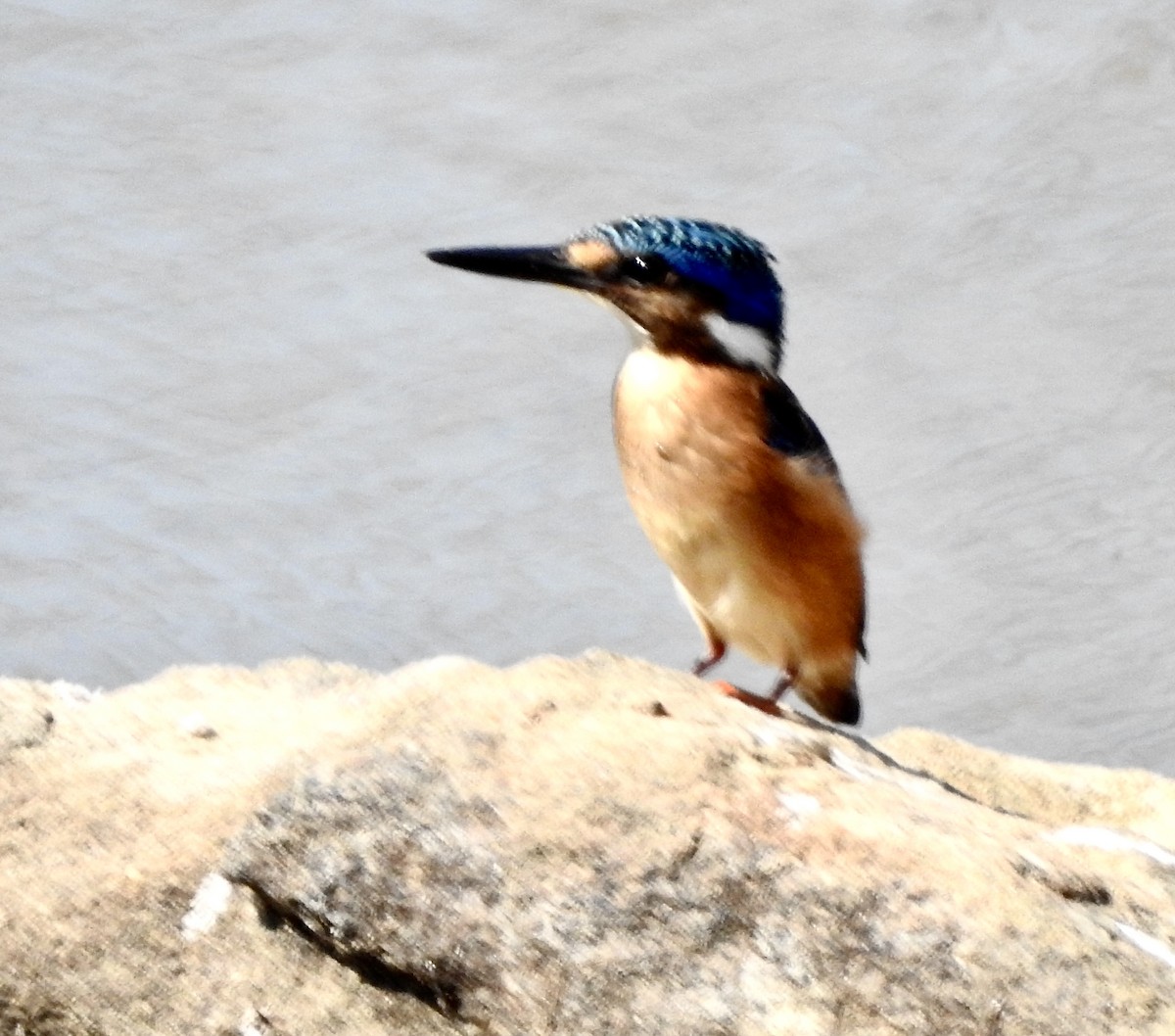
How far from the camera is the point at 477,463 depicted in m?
4.55

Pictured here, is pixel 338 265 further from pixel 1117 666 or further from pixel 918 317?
pixel 1117 666

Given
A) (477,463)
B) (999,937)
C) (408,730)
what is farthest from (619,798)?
Answer: (477,463)

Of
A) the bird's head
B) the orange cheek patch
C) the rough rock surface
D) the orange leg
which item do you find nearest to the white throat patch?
the bird's head

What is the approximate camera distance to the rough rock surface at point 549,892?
1.95 meters

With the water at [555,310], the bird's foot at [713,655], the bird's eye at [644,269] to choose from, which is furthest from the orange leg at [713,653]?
the water at [555,310]

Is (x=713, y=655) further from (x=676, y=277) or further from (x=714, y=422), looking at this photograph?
(x=676, y=277)

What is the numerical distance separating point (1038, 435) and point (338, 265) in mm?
1580

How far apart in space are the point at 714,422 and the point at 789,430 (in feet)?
0.39

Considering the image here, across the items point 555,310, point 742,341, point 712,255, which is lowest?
point 555,310

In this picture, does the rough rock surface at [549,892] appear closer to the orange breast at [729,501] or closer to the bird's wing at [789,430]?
the orange breast at [729,501]

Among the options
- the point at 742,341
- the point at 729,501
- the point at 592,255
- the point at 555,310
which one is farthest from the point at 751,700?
the point at 555,310

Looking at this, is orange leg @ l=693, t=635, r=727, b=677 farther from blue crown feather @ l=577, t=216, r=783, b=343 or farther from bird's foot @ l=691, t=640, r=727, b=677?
blue crown feather @ l=577, t=216, r=783, b=343

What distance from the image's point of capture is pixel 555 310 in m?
4.71

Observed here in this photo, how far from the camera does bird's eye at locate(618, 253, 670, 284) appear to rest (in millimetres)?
2561
